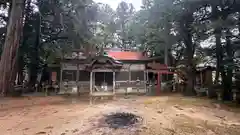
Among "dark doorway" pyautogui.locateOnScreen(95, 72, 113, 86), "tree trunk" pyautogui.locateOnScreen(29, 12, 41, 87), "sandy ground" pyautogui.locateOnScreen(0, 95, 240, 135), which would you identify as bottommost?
"sandy ground" pyautogui.locateOnScreen(0, 95, 240, 135)

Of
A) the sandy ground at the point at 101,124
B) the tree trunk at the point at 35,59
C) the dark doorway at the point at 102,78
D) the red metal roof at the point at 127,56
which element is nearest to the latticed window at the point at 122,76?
the dark doorway at the point at 102,78

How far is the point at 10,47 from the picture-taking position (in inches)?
502

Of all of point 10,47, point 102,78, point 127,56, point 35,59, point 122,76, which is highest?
point 127,56

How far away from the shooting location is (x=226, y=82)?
554 inches

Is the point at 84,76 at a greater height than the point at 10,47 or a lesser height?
lesser

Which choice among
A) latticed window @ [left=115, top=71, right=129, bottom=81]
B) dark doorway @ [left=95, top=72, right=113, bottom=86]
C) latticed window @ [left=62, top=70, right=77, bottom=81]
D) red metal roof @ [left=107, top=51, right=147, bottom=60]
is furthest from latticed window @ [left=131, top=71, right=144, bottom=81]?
latticed window @ [left=62, top=70, right=77, bottom=81]

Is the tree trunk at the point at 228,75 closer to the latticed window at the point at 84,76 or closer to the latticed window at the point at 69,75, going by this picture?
the latticed window at the point at 84,76

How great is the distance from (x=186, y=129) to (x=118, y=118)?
2585mm

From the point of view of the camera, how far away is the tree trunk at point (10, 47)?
12320 millimetres

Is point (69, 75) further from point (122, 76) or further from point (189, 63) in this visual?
point (189, 63)

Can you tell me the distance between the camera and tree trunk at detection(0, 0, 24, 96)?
1232 centimetres

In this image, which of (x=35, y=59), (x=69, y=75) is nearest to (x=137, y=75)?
(x=69, y=75)

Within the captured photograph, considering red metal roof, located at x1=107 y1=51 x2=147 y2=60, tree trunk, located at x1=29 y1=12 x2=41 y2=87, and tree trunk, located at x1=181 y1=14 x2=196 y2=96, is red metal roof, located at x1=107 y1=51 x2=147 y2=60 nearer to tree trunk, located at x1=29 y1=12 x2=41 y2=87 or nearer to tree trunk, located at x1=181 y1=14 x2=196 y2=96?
tree trunk, located at x1=181 y1=14 x2=196 y2=96

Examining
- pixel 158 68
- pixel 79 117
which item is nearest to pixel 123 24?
pixel 158 68
